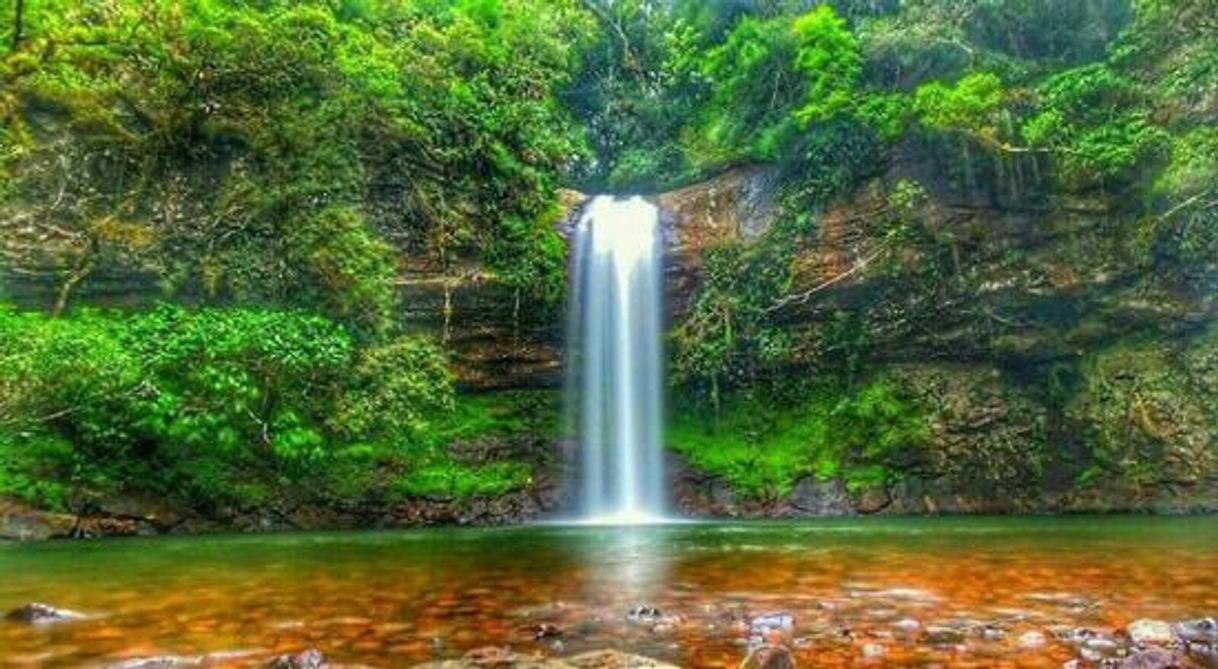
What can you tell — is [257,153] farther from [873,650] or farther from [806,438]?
[873,650]

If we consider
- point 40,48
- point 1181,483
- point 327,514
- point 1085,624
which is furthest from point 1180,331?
point 40,48

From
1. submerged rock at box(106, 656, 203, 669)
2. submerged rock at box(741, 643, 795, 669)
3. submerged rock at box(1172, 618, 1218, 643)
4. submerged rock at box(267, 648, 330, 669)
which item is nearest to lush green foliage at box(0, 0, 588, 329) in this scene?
submerged rock at box(106, 656, 203, 669)

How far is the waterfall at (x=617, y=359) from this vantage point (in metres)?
18.2

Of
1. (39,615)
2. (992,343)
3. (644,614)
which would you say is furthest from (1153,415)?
(39,615)

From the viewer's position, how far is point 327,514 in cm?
1551

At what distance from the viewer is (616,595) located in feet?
23.4

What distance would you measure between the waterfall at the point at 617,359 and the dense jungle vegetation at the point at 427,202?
684 mm

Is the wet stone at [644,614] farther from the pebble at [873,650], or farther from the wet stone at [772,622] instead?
the pebble at [873,650]

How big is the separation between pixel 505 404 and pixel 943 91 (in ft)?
34.1

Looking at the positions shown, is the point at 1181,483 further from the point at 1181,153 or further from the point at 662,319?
the point at 662,319

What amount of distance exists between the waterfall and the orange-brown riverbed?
6.09 m

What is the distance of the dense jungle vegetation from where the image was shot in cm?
1362

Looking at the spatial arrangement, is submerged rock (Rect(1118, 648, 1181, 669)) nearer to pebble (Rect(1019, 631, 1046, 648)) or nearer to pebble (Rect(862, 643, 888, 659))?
pebble (Rect(1019, 631, 1046, 648))

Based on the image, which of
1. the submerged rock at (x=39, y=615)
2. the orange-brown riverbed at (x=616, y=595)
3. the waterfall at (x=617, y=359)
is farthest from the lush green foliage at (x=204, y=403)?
the submerged rock at (x=39, y=615)
